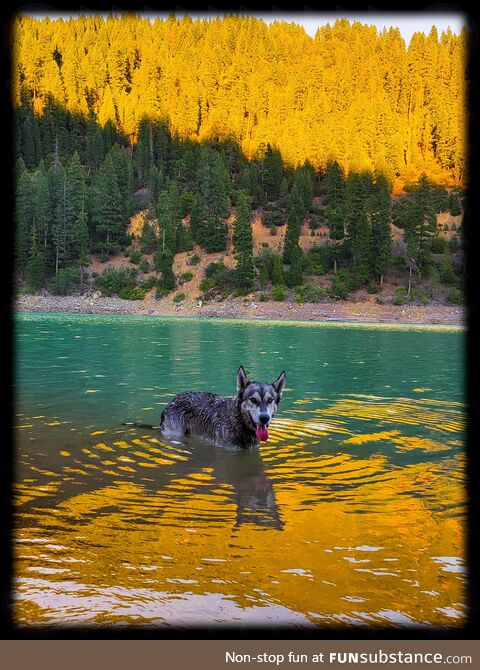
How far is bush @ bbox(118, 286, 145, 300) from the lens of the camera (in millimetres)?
112500

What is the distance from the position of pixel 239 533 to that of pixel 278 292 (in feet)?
322

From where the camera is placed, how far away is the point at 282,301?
345ft

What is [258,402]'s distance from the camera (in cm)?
1132

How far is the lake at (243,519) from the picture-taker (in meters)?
5.64

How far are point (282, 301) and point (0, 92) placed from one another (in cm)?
9723

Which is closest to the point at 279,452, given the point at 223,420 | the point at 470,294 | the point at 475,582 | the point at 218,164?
the point at 223,420

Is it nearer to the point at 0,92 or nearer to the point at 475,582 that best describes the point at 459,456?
the point at 475,582

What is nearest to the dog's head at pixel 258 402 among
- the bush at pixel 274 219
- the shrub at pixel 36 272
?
the shrub at pixel 36 272

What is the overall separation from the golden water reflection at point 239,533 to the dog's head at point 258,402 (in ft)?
2.39

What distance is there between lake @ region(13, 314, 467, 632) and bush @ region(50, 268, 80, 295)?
103480mm

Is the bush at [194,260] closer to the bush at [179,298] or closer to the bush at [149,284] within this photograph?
the bush at [149,284]

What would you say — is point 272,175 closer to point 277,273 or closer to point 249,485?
point 277,273

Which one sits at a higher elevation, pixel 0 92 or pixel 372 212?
pixel 372 212

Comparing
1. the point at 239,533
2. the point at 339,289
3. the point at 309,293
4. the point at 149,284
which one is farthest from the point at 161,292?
the point at 239,533
